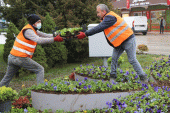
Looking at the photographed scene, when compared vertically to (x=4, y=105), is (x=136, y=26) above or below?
below

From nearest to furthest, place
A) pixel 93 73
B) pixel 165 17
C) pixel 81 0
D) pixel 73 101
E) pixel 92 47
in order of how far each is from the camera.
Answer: pixel 73 101 < pixel 93 73 < pixel 92 47 < pixel 81 0 < pixel 165 17

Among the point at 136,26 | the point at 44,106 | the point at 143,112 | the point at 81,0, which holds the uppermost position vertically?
the point at 81,0

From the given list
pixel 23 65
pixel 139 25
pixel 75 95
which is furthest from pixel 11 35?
pixel 139 25

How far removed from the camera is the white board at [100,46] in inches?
305

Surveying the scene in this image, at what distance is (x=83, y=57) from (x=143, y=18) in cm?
1759

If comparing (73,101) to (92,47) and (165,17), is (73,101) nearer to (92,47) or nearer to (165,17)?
(92,47)

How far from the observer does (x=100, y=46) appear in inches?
306

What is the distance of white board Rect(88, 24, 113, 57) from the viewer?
305 inches

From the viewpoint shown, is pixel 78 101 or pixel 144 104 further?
pixel 78 101

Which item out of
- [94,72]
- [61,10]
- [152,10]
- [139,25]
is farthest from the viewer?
[152,10]

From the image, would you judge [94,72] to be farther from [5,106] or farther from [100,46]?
[5,106]

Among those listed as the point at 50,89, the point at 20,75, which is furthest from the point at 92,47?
the point at 50,89

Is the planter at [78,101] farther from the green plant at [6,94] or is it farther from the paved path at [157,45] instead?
the paved path at [157,45]

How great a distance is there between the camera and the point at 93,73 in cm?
598
